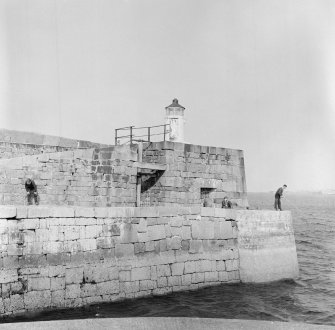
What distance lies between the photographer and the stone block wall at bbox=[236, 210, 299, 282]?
570 inches

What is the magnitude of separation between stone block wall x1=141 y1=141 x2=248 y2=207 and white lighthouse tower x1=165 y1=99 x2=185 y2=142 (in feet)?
5.47

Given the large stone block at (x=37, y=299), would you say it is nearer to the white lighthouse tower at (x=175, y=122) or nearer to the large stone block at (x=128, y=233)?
the large stone block at (x=128, y=233)

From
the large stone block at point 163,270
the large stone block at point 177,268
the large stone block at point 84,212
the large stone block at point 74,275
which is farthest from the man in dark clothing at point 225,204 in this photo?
the large stone block at point 74,275

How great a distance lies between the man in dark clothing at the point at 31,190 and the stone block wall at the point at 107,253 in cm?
191

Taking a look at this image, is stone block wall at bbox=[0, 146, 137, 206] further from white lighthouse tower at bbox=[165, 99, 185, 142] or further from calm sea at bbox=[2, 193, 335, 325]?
calm sea at bbox=[2, 193, 335, 325]

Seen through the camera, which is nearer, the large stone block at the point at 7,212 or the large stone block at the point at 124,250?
the large stone block at the point at 7,212

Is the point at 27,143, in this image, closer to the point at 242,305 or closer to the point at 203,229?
the point at 203,229

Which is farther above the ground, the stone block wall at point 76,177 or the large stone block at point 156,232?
the stone block wall at point 76,177

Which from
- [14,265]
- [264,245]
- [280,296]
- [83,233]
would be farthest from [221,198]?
[14,265]

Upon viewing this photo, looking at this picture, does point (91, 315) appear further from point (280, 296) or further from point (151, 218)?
point (280, 296)

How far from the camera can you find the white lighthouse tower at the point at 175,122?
18.3 m

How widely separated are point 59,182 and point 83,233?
304 cm

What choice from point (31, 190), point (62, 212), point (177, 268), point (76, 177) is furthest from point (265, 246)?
point (31, 190)

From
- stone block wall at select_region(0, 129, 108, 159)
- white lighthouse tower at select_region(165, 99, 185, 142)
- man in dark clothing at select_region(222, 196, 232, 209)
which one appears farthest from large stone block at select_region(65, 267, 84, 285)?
white lighthouse tower at select_region(165, 99, 185, 142)
